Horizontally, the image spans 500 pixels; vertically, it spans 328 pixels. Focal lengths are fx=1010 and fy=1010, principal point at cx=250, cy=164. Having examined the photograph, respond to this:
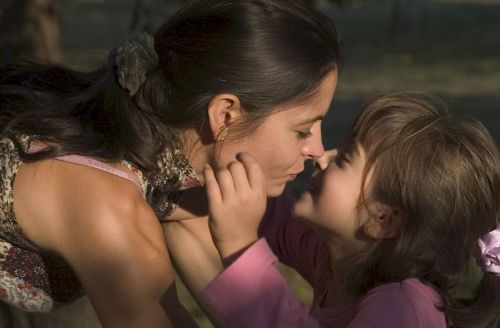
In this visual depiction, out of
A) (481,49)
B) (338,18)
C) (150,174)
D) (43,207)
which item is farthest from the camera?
(338,18)

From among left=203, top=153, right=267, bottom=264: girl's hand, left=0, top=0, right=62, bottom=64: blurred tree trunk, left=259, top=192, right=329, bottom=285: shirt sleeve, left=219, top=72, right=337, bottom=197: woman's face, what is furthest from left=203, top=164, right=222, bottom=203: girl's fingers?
left=0, top=0, right=62, bottom=64: blurred tree trunk

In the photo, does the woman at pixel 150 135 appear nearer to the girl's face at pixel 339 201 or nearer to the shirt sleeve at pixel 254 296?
the girl's face at pixel 339 201

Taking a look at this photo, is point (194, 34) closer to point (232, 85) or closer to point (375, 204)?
point (232, 85)

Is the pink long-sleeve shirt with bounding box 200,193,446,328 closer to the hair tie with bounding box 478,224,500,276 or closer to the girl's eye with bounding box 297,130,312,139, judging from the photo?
the hair tie with bounding box 478,224,500,276

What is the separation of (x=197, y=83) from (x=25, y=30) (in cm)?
210

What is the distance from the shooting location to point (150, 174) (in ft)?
9.22

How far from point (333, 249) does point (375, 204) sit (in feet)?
0.71

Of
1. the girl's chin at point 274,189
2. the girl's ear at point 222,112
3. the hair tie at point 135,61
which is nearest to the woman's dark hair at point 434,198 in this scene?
the girl's chin at point 274,189

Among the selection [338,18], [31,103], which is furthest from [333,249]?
[338,18]

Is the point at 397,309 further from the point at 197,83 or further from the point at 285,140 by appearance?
the point at 197,83

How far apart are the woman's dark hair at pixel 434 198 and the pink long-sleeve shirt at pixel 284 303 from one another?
0.22 feet

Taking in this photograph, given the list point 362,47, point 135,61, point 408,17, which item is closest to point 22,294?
point 135,61

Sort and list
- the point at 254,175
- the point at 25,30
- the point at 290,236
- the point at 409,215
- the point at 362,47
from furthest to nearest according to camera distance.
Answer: the point at 362,47
the point at 25,30
the point at 290,236
the point at 409,215
the point at 254,175

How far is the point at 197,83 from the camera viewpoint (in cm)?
275
